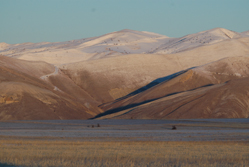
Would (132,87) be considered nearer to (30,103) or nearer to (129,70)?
(129,70)

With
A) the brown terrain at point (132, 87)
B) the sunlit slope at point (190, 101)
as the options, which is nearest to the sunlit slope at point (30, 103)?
the brown terrain at point (132, 87)

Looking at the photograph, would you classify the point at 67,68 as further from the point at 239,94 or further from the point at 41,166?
the point at 41,166

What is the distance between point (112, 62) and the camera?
122312 millimetres

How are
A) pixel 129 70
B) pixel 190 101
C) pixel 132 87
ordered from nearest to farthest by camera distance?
pixel 190 101, pixel 132 87, pixel 129 70

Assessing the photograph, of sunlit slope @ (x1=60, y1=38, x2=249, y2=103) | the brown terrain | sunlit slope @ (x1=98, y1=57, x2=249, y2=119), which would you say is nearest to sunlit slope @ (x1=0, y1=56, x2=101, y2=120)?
the brown terrain

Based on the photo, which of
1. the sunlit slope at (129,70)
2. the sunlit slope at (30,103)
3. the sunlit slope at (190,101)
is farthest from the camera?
the sunlit slope at (129,70)

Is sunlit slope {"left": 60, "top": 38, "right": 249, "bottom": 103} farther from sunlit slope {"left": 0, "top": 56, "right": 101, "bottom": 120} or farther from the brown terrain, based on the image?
sunlit slope {"left": 0, "top": 56, "right": 101, "bottom": 120}

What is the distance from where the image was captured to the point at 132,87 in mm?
109438

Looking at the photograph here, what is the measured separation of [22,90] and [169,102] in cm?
2724

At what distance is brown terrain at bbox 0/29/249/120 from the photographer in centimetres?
6994

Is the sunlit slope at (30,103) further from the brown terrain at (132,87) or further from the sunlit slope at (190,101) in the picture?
the sunlit slope at (190,101)

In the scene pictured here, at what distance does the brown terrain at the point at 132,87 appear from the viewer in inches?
2753

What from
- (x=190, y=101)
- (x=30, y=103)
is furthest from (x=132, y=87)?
(x=30, y=103)

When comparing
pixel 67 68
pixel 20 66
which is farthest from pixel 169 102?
pixel 67 68
